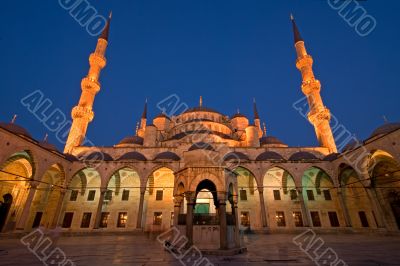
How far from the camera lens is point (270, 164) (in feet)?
60.3

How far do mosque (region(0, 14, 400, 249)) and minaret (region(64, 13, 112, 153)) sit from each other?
12 cm

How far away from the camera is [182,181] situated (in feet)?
26.2

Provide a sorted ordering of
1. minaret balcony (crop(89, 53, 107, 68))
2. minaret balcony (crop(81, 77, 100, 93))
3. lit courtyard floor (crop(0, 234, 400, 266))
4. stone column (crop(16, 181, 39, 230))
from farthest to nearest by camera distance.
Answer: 1. minaret balcony (crop(89, 53, 107, 68))
2. minaret balcony (crop(81, 77, 100, 93))
3. stone column (crop(16, 181, 39, 230))
4. lit courtyard floor (crop(0, 234, 400, 266))

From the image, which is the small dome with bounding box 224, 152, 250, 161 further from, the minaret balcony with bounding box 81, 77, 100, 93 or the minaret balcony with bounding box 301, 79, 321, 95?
the minaret balcony with bounding box 81, 77, 100, 93

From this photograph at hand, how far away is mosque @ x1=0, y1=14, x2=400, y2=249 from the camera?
15.0m

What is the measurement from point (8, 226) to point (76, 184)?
5896 mm

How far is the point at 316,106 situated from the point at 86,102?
27.6 metres

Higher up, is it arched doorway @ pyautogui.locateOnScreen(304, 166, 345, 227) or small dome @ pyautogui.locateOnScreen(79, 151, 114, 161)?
small dome @ pyautogui.locateOnScreen(79, 151, 114, 161)

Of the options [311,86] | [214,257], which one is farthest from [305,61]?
[214,257]

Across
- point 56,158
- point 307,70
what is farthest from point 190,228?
point 307,70

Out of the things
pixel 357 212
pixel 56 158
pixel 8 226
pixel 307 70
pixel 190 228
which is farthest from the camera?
pixel 307 70

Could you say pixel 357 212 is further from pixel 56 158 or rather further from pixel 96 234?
pixel 56 158

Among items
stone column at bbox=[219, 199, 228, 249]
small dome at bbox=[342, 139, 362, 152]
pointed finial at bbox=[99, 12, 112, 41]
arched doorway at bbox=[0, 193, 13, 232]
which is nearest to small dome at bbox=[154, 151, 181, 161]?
arched doorway at bbox=[0, 193, 13, 232]

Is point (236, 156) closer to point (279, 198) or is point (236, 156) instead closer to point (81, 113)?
point (279, 198)
